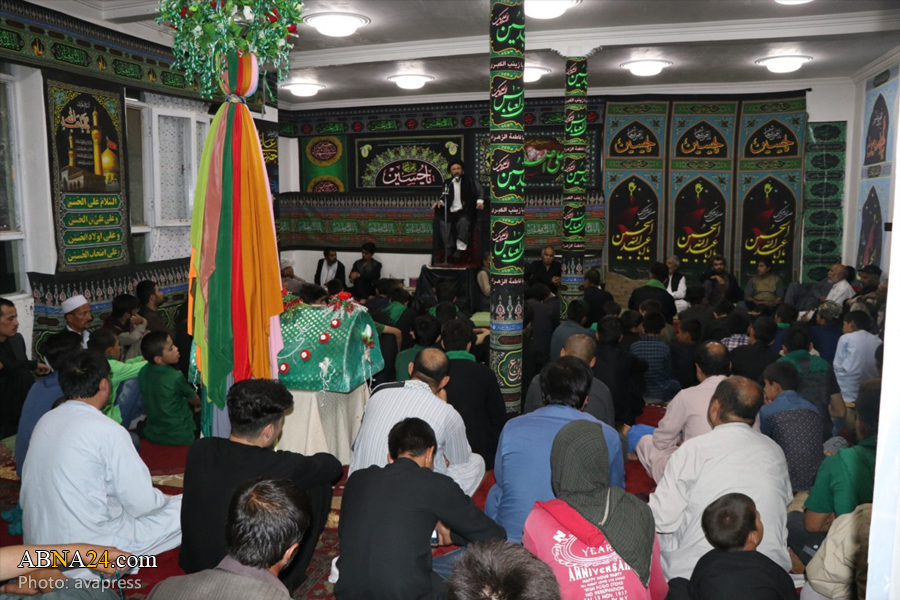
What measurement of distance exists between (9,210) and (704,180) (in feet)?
28.8

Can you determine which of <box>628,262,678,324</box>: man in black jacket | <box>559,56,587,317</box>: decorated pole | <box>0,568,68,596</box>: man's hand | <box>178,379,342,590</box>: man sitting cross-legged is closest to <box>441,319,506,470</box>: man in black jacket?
<box>178,379,342,590</box>: man sitting cross-legged

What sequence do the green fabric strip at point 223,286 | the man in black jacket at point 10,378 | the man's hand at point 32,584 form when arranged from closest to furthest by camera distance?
the man's hand at point 32,584 < the green fabric strip at point 223,286 < the man in black jacket at point 10,378

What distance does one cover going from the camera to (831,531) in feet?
7.45

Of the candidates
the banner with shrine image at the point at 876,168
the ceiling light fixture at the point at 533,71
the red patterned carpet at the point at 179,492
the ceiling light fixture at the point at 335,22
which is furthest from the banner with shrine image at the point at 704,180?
the red patterned carpet at the point at 179,492

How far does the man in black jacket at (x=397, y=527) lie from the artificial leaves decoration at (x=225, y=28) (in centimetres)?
231

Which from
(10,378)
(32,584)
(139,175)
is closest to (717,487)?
(32,584)

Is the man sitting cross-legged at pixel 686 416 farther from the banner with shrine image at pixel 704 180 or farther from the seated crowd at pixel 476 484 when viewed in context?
the banner with shrine image at pixel 704 180

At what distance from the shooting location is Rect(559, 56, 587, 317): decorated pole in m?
7.51

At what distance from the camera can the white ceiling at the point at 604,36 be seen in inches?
259

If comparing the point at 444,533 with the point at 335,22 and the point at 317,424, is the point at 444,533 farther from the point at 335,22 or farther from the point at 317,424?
the point at 335,22

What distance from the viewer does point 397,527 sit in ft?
6.95

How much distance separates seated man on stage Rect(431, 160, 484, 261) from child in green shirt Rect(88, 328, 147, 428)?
5193 millimetres

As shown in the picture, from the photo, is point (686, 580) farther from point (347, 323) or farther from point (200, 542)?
point (347, 323)

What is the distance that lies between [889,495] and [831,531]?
1698 mm
